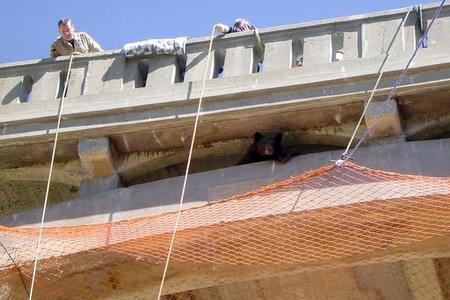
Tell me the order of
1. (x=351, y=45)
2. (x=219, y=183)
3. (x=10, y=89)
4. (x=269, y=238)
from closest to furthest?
(x=269, y=238) → (x=219, y=183) → (x=351, y=45) → (x=10, y=89)

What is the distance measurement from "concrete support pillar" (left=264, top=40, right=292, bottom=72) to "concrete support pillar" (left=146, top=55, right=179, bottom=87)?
1.01 meters

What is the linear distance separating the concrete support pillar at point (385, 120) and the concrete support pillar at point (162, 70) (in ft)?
7.38

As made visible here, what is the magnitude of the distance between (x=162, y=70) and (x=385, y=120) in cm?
261

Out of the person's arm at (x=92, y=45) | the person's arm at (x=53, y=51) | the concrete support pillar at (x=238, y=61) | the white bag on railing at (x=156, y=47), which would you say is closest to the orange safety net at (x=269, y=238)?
the concrete support pillar at (x=238, y=61)

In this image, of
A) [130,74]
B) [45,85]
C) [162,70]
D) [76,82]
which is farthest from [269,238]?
[45,85]

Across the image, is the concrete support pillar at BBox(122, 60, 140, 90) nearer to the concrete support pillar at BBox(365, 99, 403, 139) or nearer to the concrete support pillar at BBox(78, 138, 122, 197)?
the concrete support pillar at BBox(78, 138, 122, 197)

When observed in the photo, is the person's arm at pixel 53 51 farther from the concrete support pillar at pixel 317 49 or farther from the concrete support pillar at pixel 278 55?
the concrete support pillar at pixel 317 49

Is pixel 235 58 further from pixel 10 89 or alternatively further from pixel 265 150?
pixel 10 89

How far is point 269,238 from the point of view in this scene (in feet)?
47.0

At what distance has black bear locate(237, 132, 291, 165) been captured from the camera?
15.5m

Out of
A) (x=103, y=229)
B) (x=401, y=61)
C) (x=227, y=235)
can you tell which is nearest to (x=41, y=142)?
(x=103, y=229)

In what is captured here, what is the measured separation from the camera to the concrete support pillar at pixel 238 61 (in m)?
16.2

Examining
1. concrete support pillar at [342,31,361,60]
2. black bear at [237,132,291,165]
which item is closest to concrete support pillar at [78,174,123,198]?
black bear at [237,132,291,165]

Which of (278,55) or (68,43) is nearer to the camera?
(278,55)
